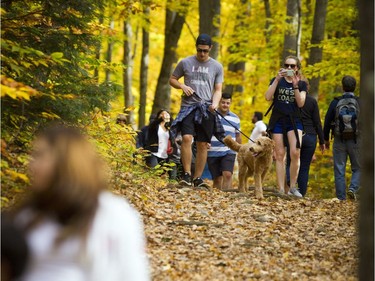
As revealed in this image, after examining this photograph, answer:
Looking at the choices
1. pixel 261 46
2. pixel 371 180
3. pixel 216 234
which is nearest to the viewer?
pixel 371 180

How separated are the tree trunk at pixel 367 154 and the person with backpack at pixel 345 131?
8242 mm

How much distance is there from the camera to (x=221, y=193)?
1267cm

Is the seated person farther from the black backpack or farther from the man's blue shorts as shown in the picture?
the black backpack

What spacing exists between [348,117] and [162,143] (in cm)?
410

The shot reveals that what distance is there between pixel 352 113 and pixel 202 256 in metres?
6.17

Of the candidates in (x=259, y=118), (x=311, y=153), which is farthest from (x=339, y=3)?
(x=311, y=153)

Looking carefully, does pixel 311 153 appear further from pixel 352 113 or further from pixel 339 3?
pixel 339 3

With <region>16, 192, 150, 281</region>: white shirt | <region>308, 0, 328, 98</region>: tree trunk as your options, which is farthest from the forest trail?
<region>308, 0, 328, 98</region>: tree trunk

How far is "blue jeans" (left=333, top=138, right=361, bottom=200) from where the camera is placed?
1394 centimetres

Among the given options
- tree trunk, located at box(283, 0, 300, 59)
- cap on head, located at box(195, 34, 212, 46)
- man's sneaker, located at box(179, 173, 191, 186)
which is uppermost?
tree trunk, located at box(283, 0, 300, 59)

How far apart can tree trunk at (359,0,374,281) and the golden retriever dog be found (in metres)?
6.90

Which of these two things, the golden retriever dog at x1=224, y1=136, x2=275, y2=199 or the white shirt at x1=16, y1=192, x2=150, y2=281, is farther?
the golden retriever dog at x1=224, y1=136, x2=275, y2=199

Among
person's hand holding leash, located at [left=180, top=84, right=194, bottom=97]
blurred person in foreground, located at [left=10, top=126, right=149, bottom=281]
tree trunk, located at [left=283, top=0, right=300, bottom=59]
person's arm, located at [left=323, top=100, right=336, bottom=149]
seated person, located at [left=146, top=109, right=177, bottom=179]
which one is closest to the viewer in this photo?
blurred person in foreground, located at [left=10, top=126, right=149, bottom=281]

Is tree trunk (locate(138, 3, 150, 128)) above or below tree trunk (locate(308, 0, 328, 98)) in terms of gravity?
below
